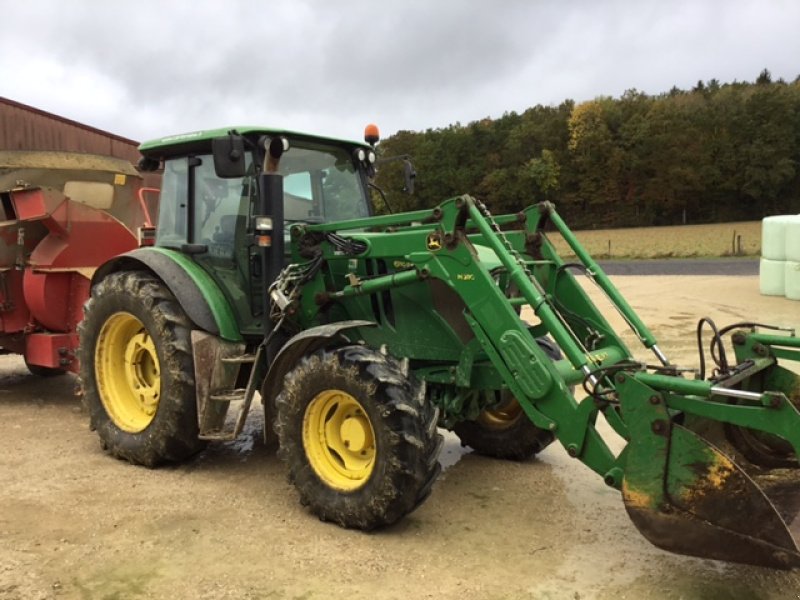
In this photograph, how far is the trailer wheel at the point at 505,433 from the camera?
5.23m

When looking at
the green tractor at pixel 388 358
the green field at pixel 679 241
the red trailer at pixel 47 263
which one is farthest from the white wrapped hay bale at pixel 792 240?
the green field at pixel 679 241

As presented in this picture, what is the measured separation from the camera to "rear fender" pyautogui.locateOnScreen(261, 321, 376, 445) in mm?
4168

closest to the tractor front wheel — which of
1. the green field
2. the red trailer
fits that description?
the red trailer

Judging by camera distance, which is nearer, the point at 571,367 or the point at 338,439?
the point at 571,367

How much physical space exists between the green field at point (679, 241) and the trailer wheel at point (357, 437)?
29.2 m

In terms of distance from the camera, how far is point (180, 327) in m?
4.84

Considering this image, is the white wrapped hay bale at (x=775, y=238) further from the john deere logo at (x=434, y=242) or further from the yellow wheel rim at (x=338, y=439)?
the yellow wheel rim at (x=338, y=439)

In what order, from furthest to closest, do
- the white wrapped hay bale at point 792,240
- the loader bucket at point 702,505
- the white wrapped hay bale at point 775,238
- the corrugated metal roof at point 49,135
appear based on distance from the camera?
the white wrapped hay bale at point 775,238 < the white wrapped hay bale at point 792,240 < the corrugated metal roof at point 49,135 < the loader bucket at point 702,505

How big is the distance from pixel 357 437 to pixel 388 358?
50 centimetres

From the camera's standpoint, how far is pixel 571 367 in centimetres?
404

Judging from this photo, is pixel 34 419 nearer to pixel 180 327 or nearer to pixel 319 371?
pixel 180 327

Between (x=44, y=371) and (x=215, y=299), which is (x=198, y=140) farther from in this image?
(x=44, y=371)

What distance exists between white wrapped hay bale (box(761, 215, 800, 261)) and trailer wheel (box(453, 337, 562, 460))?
11.7m

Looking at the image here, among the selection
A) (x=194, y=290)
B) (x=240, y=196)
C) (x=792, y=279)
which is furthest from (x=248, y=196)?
(x=792, y=279)
